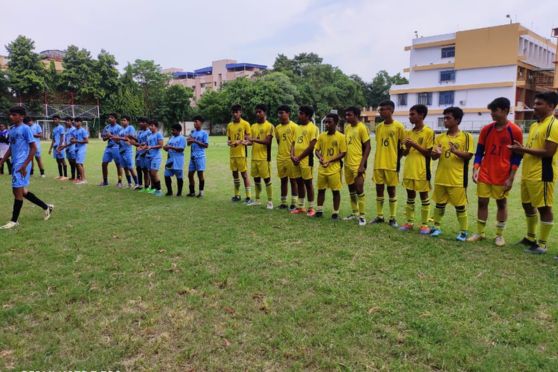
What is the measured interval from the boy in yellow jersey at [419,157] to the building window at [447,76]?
52761 millimetres

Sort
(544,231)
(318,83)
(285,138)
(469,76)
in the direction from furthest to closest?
(318,83) → (469,76) → (285,138) → (544,231)

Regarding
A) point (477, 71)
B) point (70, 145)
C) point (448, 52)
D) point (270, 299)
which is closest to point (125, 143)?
point (70, 145)

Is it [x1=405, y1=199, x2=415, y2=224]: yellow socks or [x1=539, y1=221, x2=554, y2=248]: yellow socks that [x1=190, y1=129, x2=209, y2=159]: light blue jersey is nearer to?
[x1=405, y1=199, x2=415, y2=224]: yellow socks

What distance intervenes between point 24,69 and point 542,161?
55.4 m

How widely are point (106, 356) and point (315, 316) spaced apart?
1.89 meters

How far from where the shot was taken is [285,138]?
8570 millimetres

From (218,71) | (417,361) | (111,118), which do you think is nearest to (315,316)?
(417,361)

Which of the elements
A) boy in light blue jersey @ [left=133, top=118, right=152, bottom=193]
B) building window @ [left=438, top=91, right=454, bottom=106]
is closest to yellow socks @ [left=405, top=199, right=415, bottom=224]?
boy in light blue jersey @ [left=133, top=118, right=152, bottom=193]

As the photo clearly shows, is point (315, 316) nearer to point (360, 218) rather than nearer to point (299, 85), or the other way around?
point (360, 218)

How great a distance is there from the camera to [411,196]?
7.15m

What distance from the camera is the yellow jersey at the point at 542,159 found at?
5621 millimetres

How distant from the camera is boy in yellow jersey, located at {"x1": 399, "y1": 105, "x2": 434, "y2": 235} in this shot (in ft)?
22.6

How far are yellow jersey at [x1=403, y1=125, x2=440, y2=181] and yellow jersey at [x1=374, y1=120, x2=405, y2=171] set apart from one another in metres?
0.28

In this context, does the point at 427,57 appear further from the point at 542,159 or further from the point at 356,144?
the point at 542,159
